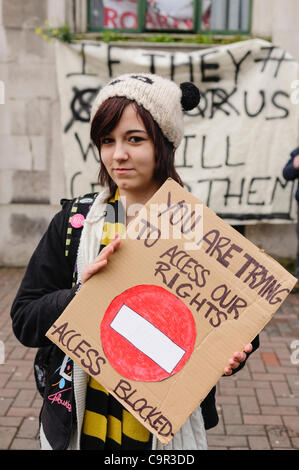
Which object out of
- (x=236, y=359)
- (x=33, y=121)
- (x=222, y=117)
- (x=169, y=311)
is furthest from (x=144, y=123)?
(x=33, y=121)

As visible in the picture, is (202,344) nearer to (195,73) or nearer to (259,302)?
(259,302)

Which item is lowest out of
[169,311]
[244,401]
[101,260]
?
[244,401]

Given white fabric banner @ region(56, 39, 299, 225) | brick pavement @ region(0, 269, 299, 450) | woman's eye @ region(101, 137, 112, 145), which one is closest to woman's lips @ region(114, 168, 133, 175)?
woman's eye @ region(101, 137, 112, 145)

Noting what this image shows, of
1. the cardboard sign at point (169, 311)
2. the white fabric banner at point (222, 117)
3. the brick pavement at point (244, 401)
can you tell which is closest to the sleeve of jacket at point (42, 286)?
the cardboard sign at point (169, 311)

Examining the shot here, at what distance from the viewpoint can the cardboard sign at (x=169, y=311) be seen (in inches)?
46.5

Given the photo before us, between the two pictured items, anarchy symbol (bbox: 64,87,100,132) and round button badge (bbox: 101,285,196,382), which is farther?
anarchy symbol (bbox: 64,87,100,132)

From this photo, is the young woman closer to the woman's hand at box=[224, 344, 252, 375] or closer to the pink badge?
the pink badge

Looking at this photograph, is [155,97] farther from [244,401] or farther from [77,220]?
[244,401]

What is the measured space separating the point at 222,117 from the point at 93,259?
A: 4.30m

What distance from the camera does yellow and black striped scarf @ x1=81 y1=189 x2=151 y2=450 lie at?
1360mm

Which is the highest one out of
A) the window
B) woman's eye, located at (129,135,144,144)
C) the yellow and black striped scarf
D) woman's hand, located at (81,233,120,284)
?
the window

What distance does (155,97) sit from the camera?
1.39 metres

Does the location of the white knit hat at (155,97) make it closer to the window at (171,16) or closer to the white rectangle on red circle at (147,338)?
the white rectangle on red circle at (147,338)
